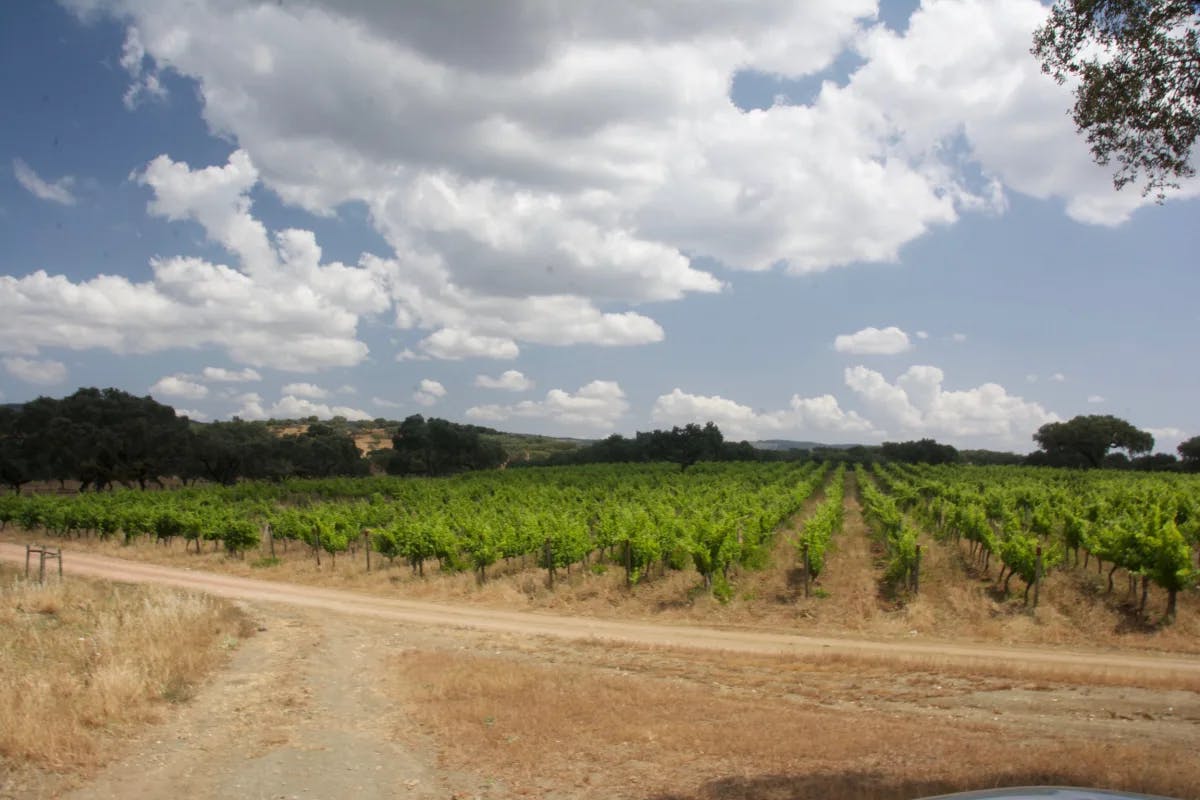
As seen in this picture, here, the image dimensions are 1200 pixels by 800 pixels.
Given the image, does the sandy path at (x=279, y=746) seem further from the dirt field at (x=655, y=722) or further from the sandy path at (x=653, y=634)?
the sandy path at (x=653, y=634)

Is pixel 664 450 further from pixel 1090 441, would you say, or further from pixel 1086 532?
pixel 1086 532

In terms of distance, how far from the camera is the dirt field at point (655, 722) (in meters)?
8.90

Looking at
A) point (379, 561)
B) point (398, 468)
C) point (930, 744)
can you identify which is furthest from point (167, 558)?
point (398, 468)

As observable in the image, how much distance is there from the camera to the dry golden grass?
9672mm

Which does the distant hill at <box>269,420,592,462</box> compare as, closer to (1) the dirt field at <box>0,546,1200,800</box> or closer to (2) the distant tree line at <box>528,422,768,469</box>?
(2) the distant tree line at <box>528,422,768,469</box>

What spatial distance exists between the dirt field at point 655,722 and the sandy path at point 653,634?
0.62 ft

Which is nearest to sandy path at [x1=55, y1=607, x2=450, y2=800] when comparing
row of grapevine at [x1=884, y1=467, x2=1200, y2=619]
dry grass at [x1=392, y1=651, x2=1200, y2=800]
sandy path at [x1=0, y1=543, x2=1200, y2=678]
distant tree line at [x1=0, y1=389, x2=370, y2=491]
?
dry grass at [x1=392, y1=651, x2=1200, y2=800]

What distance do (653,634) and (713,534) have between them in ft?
17.3

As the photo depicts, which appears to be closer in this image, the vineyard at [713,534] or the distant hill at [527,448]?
the vineyard at [713,534]

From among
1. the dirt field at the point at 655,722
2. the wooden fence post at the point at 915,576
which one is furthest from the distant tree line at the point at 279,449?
the wooden fence post at the point at 915,576

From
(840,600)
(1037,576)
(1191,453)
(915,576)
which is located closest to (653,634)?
(840,600)

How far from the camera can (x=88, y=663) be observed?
13461mm

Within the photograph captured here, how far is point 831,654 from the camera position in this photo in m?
17.8

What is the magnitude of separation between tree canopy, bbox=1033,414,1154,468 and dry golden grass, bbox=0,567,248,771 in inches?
4049
